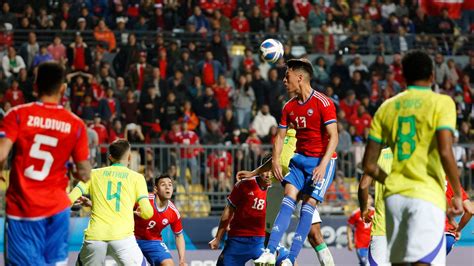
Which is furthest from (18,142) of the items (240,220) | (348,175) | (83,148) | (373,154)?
(348,175)

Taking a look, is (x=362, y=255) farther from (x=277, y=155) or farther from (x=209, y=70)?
(x=277, y=155)

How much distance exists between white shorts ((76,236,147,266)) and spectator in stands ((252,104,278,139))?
11709 mm

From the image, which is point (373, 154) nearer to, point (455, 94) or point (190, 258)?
point (190, 258)

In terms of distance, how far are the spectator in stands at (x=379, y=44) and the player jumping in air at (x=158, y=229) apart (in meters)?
14.8

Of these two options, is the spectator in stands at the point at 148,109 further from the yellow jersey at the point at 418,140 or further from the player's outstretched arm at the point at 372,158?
the yellow jersey at the point at 418,140

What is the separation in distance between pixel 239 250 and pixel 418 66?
6.30m

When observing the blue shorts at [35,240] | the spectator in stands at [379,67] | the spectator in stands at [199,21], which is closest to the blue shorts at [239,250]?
the blue shorts at [35,240]

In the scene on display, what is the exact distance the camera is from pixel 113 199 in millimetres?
11680

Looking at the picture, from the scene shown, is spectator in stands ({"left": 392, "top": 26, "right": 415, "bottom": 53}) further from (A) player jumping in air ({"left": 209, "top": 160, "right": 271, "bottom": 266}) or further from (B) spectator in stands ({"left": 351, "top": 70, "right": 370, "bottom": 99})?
(A) player jumping in air ({"left": 209, "top": 160, "right": 271, "bottom": 266})

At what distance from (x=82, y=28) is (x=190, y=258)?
8.53m

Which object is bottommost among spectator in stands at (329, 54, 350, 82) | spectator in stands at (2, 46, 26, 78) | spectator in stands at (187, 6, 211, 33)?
spectator in stands at (329, 54, 350, 82)

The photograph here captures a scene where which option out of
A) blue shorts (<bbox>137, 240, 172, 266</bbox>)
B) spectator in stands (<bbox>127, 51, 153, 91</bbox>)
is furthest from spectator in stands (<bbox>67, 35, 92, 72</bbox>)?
blue shorts (<bbox>137, 240, 172, 266</bbox>)

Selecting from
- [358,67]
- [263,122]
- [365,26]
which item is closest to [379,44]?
[365,26]

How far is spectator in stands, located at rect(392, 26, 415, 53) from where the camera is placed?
28109 mm
